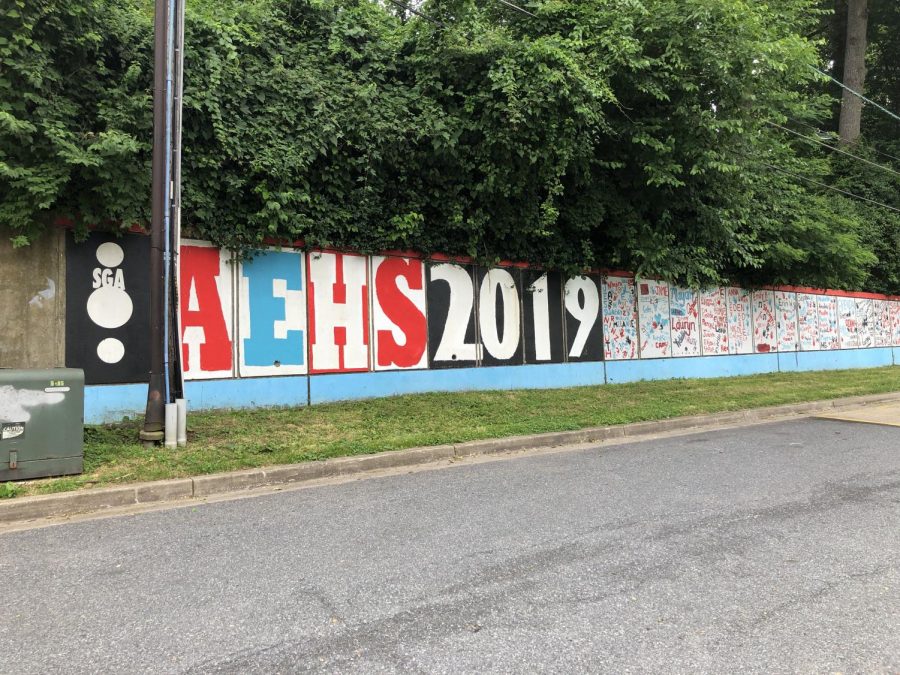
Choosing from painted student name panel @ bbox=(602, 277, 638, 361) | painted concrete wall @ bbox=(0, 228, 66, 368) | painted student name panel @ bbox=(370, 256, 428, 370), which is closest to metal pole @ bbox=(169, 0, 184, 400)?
painted concrete wall @ bbox=(0, 228, 66, 368)

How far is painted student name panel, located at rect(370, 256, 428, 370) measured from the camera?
11.0 m

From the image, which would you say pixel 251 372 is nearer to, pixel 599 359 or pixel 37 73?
pixel 37 73

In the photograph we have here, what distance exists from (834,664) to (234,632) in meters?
2.90

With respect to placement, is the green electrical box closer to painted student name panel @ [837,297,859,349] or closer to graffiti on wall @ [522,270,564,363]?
graffiti on wall @ [522,270,564,363]

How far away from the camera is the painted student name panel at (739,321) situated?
1755cm

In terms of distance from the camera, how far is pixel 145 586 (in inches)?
141

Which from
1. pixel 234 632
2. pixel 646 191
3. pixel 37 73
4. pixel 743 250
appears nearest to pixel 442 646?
pixel 234 632

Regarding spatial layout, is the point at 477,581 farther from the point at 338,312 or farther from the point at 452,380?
the point at 452,380

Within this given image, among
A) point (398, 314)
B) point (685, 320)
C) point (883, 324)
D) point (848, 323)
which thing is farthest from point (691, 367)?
point (883, 324)

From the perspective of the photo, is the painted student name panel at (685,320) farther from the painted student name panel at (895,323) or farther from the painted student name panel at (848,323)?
the painted student name panel at (895,323)

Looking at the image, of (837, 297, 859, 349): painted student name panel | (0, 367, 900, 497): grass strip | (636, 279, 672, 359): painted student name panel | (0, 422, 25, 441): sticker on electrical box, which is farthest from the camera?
(837, 297, 859, 349): painted student name panel

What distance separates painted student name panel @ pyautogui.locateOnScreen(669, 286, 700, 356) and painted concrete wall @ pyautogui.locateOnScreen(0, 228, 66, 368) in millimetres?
14031

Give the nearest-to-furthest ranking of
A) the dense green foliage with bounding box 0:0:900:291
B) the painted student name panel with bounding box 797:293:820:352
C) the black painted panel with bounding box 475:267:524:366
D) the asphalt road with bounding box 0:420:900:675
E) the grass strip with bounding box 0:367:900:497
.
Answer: the asphalt road with bounding box 0:420:900:675, the grass strip with bounding box 0:367:900:497, the dense green foliage with bounding box 0:0:900:291, the black painted panel with bounding box 475:267:524:366, the painted student name panel with bounding box 797:293:820:352

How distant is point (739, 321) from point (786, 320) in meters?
2.76
